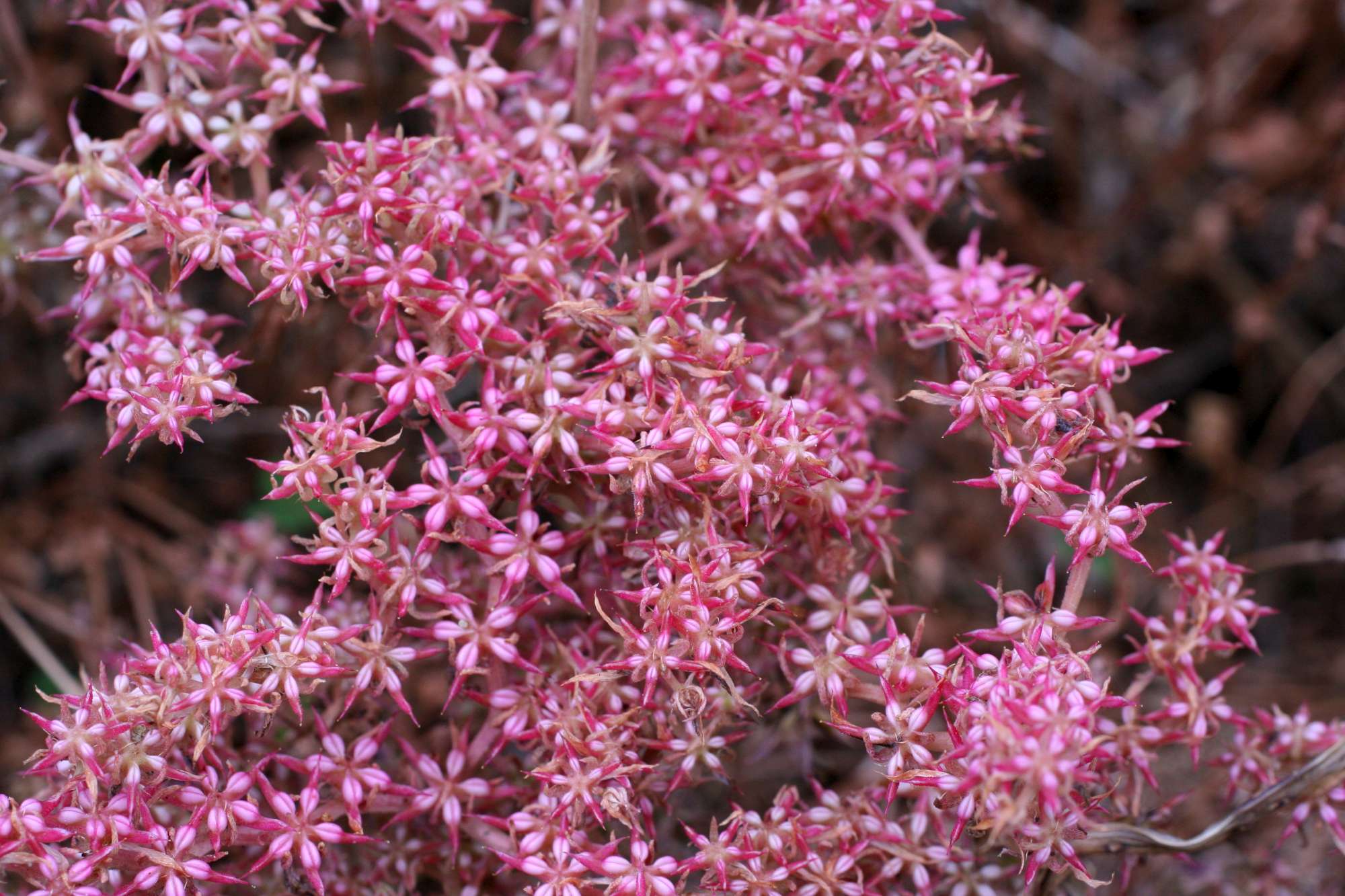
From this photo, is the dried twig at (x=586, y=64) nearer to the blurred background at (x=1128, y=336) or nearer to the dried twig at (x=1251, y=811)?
the blurred background at (x=1128, y=336)

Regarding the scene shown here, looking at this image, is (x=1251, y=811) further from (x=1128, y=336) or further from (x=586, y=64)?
(x=1128, y=336)

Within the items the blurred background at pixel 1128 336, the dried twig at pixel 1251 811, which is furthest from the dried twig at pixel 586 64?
the dried twig at pixel 1251 811

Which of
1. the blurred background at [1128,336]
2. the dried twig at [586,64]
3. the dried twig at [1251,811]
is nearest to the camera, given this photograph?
the dried twig at [1251,811]

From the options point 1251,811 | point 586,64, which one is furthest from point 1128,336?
point 586,64

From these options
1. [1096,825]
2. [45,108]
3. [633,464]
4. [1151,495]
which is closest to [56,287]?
[45,108]

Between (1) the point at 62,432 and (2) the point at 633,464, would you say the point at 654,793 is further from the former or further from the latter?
(1) the point at 62,432

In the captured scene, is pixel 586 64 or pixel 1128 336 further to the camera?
pixel 1128 336

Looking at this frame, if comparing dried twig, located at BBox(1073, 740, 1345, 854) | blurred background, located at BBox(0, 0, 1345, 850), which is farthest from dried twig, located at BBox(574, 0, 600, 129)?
dried twig, located at BBox(1073, 740, 1345, 854)

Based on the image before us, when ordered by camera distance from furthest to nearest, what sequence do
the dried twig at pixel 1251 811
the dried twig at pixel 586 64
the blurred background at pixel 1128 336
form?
the blurred background at pixel 1128 336, the dried twig at pixel 586 64, the dried twig at pixel 1251 811
